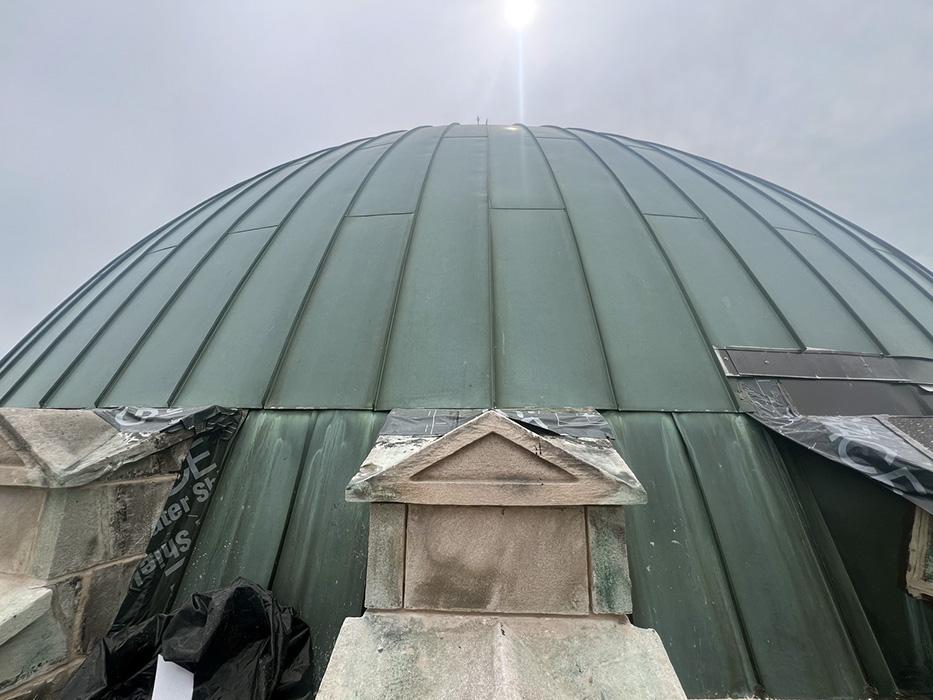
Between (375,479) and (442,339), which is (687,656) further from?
(442,339)

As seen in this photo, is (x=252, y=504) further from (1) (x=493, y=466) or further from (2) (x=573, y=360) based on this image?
(2) (x=573, y=360)

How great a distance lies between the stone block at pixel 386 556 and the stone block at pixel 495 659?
110mm

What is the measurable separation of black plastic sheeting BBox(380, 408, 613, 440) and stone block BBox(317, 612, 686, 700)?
134 cm

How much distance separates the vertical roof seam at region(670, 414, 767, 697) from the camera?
3.20 m

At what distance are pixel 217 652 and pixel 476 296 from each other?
4156mm

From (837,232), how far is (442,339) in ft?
29.6

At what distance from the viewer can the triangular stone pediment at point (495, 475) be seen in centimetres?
260

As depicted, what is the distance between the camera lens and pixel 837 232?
337 inches

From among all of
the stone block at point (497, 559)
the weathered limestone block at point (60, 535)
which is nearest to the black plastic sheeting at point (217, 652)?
the weathered limestone block at point (60, 535)

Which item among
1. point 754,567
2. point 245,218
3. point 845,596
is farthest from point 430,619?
point 245,218

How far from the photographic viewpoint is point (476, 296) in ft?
17.6

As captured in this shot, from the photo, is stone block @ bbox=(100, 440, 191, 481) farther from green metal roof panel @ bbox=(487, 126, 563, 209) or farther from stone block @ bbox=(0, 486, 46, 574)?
green metal roof panel @ bbox=(487, 126, 563, 209)

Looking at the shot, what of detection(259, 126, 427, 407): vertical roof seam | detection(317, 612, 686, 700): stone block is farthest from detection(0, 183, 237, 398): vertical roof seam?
detection(317, 612, 686, 700): stone block

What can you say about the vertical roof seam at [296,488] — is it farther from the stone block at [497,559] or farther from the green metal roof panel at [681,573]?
the green metal roof panel at [681,573]
